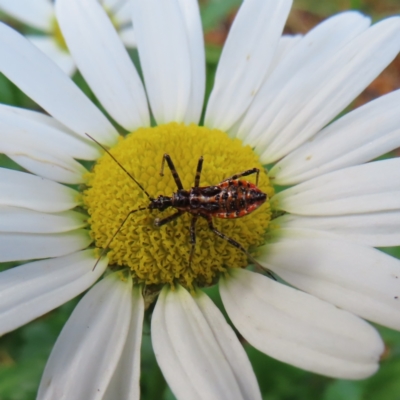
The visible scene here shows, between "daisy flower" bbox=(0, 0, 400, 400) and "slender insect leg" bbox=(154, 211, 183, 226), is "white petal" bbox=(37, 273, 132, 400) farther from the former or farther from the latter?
"slender insect leg" bbox=(154, 211, 183, 226)

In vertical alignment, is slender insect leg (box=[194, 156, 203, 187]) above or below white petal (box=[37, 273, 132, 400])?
above

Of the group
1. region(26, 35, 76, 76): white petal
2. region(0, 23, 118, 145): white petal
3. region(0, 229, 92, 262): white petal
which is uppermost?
region(26, 35, 76, 76): white petal

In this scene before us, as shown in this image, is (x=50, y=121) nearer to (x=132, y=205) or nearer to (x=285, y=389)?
(x=132, y=205)

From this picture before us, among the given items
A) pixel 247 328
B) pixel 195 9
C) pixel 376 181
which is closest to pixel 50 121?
pixel 195 9

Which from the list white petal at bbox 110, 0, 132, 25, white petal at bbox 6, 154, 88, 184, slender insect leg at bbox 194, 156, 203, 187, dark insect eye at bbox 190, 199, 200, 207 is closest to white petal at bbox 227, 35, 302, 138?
slender insect leg at bbox 194, 156, 203, 187

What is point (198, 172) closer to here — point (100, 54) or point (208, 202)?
point (208, 202)

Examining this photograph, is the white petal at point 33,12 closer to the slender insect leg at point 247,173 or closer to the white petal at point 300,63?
the white petal at point 300,63

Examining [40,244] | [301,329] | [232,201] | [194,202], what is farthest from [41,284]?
[301,329]
